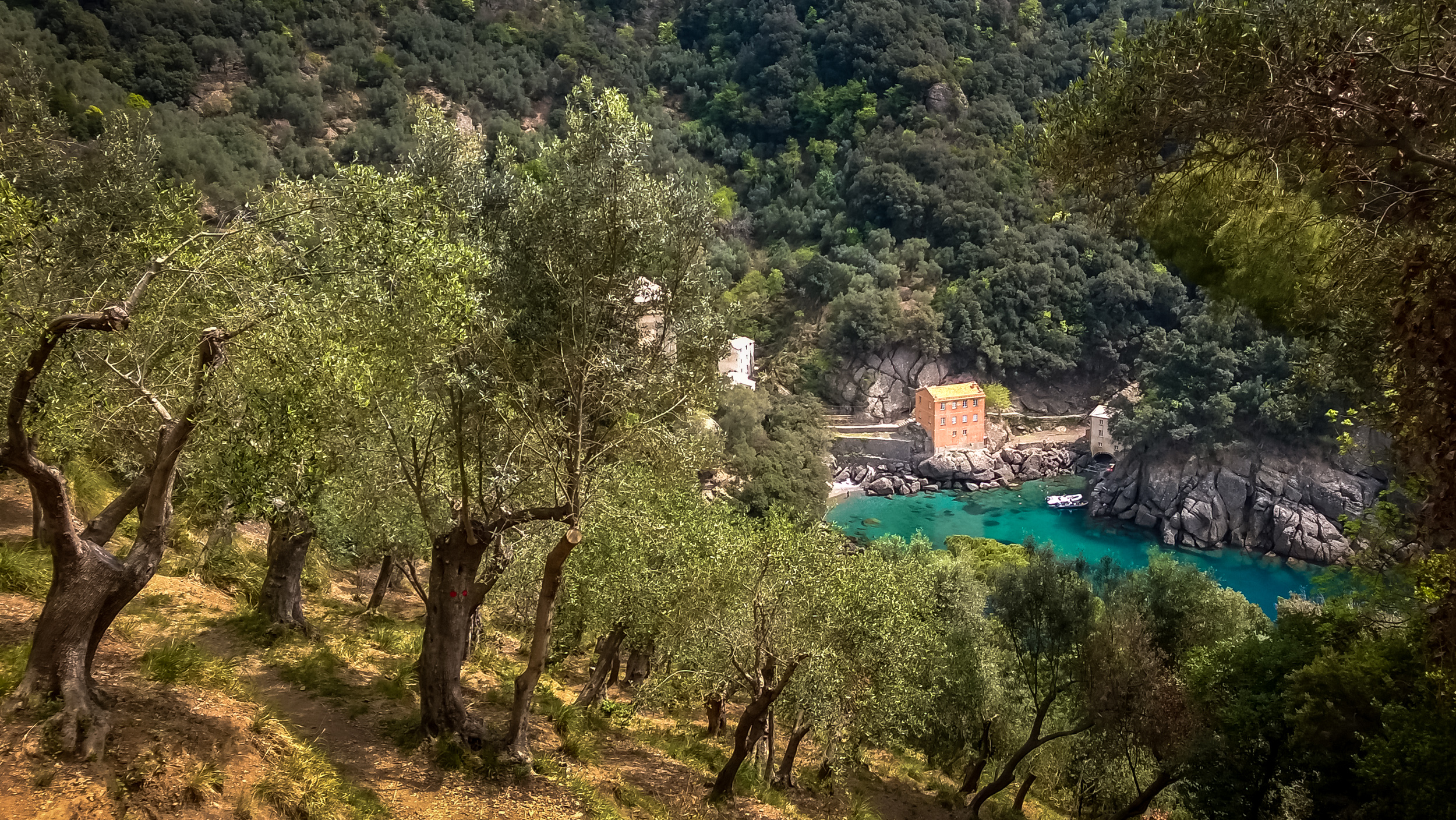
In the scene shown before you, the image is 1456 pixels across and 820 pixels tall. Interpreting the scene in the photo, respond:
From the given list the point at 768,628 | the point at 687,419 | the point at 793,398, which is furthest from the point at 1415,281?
the point at 793,398

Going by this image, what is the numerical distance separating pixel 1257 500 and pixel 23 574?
190 ft

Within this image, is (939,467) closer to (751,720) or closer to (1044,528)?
(1044,528)

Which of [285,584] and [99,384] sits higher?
[99,384]

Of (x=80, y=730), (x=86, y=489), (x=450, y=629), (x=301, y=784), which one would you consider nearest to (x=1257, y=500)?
(x=450, y=629)

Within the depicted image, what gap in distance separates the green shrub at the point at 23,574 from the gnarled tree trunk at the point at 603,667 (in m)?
7.18

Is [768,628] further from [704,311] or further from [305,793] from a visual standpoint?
[305,793]

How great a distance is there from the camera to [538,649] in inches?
285

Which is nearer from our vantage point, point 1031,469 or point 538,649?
point 538,649

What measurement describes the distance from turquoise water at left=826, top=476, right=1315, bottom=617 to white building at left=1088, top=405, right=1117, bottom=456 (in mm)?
4462

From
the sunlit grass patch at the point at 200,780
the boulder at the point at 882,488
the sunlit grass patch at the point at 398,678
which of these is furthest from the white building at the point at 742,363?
the sunlit grass patch at the point at 200,780

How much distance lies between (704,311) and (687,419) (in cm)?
153

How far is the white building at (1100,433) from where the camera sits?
6372cm

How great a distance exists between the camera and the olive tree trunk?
479cm

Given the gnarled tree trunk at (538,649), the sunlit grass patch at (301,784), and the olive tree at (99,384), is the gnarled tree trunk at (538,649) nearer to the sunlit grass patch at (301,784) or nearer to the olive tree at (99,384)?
the sunlit grass patch at (301,784)
